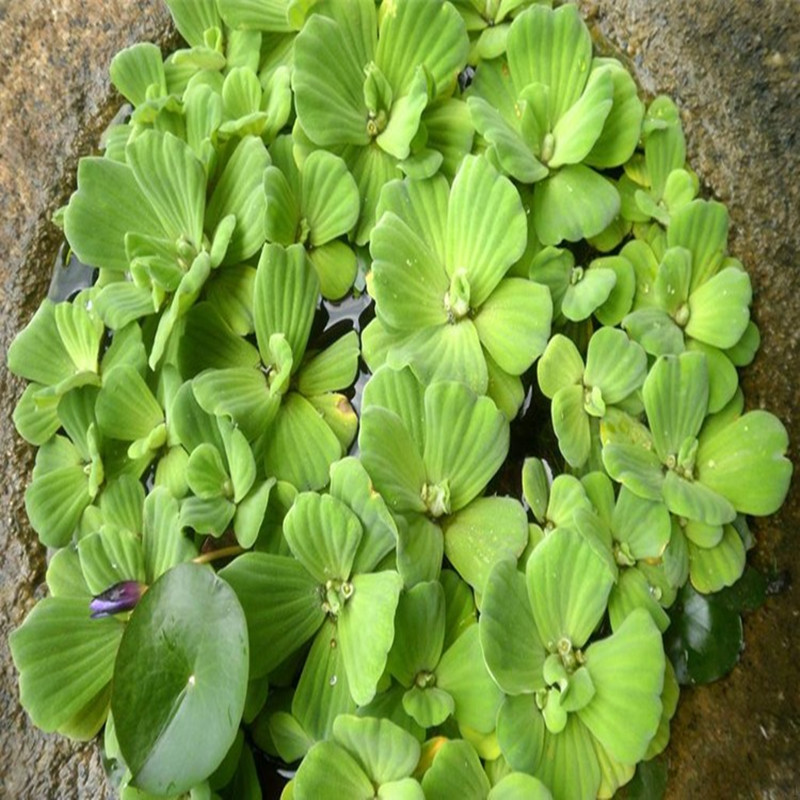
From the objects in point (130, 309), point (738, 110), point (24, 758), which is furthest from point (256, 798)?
point (738, 110)

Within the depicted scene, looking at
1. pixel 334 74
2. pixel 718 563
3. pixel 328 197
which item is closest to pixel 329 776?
pixel 718 563

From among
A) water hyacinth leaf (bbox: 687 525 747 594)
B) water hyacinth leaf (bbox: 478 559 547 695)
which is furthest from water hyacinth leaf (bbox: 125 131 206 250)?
water hyacinth leaf (bbox: 687 525 747 594)

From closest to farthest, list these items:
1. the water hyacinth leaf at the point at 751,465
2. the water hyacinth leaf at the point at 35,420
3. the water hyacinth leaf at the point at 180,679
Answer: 1. the water hyacinth leaf at the point at 180,679
2. the water hyacinth leaf at the point at 751,465
3. the water hyacinth leaf at the point at 35,420

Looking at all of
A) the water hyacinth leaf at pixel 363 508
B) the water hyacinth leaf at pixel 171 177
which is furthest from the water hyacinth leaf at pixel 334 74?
the water hyacinth leaf at pixel 363 508

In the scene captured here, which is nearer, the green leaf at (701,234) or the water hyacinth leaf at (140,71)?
the green leaf at (701,234)

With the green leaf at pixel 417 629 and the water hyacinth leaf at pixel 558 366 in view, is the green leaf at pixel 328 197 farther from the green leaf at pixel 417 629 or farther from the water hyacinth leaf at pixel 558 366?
the green leaf at pixel 417 629

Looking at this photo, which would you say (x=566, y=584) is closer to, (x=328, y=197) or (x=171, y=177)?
(x=328, y=197)

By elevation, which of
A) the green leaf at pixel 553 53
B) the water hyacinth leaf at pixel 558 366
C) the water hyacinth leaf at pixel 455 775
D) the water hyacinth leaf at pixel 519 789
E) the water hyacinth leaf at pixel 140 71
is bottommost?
the water hyacinth leaf at pixel 455 775

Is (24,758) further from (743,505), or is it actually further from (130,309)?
(743,505)
